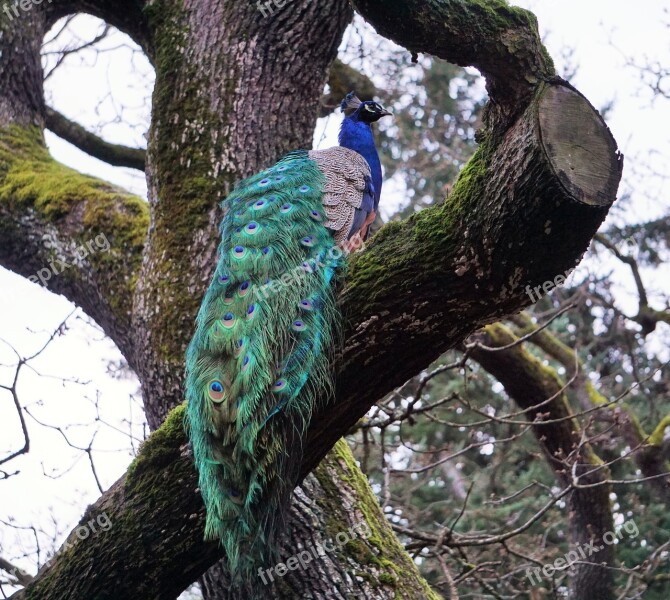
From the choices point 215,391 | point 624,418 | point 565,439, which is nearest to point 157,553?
point 215,391

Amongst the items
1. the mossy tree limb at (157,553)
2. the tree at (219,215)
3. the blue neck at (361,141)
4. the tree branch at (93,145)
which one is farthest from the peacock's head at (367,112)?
the mossy tree limb at (157,553)

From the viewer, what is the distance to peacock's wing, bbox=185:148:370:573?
3232 millimetres

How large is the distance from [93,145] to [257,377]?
13.9 feet

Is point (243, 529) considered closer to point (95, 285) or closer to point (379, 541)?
point (379, 541)

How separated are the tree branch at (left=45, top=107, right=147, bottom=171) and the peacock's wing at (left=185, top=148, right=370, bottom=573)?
2846 millimetres

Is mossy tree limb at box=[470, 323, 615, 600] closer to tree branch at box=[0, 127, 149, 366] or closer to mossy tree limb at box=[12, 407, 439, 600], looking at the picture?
tree branch at box=[0, 127, 149, 366]

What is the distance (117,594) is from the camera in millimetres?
3619

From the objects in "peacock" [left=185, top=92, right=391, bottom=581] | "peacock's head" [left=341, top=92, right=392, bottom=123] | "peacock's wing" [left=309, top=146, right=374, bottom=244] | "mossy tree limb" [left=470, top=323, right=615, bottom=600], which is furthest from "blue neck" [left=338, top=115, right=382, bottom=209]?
"peacock" [left=185, top=92, right=391, bottom=581]

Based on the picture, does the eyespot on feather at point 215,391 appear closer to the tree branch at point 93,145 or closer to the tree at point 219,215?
the tree at point 219,215

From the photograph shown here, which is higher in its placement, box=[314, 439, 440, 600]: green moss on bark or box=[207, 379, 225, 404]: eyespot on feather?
box=[207, 379, 225, 404]: eyespot on feather

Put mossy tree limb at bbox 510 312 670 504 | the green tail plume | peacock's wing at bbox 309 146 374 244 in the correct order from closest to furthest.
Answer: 1. the green tail plume
2. peacock's wing at bbox 309 146 374 244
3. mossy tree limb at bbox 510 312 670 504

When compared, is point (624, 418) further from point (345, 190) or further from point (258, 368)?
point (258, 368)

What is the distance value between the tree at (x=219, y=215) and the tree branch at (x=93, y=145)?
696mm

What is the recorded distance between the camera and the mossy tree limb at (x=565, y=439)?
22.2ft
